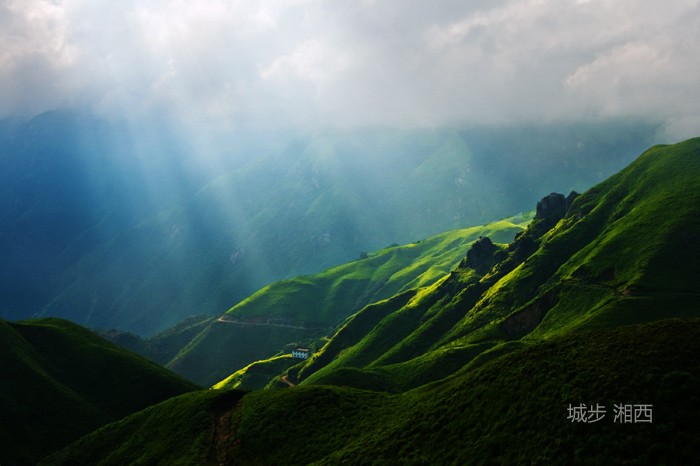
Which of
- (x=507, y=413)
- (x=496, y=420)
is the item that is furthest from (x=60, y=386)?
(x=507, y=413)

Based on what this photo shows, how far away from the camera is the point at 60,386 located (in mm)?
149500

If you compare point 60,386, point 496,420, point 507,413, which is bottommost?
point 496,420

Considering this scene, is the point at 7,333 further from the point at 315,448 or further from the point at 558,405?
the point at 558,405

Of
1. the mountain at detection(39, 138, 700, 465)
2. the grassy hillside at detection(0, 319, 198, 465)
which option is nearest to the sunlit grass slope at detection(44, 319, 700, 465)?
the mountain at detection(39, 138, 700, 465)

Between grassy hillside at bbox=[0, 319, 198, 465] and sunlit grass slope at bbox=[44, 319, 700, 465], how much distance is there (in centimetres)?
2598

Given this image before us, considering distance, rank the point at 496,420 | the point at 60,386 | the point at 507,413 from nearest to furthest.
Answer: the point at 507,413, the point at 496,420, the point at 60,386

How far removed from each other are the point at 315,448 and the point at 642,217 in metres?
181

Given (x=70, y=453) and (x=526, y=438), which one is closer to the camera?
(x=526, y=438)

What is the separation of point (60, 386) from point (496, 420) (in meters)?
144

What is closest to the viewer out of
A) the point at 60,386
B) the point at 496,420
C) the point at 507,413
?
the point at 507,413

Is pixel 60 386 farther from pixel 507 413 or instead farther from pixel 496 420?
pixel 507 413

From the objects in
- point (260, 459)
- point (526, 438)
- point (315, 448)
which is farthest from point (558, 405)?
point (260, 459)

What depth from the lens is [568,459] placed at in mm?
47312

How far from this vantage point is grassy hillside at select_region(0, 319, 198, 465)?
125375 mm
